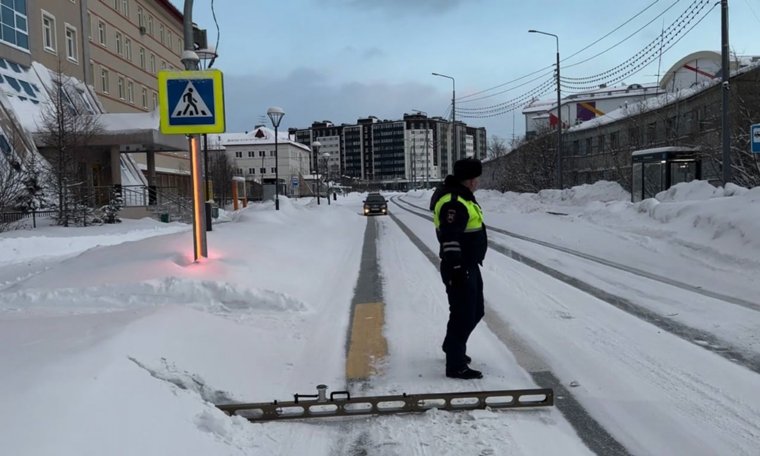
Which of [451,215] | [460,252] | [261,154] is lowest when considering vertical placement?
[460,252]

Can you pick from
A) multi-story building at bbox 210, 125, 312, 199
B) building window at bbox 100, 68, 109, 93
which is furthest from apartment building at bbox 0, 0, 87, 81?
multi-story building at bbox 210, 125, 312, 199

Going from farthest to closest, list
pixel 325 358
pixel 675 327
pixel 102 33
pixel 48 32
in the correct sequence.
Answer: pixel 102 33, pixel 48 32, pixel 675 327, pixel 325 358

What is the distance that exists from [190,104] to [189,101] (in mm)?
44

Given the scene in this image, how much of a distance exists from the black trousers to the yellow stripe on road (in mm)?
729

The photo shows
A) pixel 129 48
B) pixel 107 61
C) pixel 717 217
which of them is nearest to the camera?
pixel 717 217

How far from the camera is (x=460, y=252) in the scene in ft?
16.0

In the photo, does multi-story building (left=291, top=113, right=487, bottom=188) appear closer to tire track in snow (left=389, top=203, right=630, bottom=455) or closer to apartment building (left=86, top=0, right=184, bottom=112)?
apartment building (left=86, top=0, right=184, bottom=112)

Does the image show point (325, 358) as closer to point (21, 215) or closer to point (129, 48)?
point (21, 215)

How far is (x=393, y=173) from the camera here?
17688 cm

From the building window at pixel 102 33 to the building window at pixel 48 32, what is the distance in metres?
6.60

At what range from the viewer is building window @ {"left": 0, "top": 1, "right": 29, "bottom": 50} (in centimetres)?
2795

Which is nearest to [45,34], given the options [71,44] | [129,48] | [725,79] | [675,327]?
[71,44]

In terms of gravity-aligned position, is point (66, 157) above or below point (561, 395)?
above

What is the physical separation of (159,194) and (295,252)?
2266 centimetres
